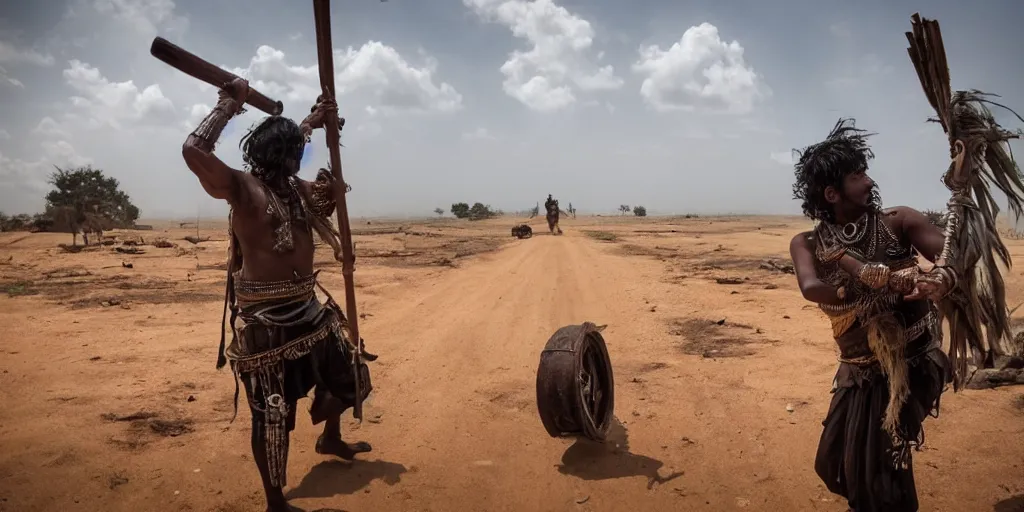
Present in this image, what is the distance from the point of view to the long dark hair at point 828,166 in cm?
308

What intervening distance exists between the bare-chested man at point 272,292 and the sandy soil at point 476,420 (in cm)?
68

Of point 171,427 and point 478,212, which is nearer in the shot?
point 171,427

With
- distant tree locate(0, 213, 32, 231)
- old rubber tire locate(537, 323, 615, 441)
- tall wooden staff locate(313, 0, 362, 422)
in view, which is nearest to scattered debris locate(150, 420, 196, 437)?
tall wooden staff locate(313, 0, 362, 422)

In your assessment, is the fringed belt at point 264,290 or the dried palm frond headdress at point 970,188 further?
the fringed belt at point 264,290

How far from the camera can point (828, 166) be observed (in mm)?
3104

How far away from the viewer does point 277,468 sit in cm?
355

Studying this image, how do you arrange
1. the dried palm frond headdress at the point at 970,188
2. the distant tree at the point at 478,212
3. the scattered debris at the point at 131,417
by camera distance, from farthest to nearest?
the distant tree at the point at 478,212 → the scattered debris at the point at 131,417 → the dried palm frond headdress at the point at 970,188

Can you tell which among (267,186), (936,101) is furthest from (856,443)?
(267,186)

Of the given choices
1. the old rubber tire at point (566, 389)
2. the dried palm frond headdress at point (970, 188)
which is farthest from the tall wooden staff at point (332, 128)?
the dried palm frond headdress at point (970, 188)

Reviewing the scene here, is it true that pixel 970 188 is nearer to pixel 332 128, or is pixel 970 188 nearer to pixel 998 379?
pixel 998 379

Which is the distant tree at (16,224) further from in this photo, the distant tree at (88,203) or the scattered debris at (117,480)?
the scattered debris at (117,480)

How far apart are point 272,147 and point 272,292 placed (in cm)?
91

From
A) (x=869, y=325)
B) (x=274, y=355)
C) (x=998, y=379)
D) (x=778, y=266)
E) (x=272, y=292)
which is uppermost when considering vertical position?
(x=272, y=292)

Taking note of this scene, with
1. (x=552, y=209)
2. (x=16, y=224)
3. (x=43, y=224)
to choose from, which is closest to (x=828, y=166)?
(x=552, y=209)
